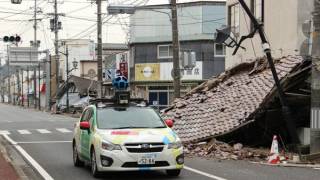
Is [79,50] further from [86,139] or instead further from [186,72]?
[86,139]

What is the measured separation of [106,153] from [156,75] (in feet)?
131

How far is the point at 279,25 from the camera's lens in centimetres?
2762

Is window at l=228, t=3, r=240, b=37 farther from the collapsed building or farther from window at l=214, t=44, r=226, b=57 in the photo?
window at l=214, t=44, r=226, b=57

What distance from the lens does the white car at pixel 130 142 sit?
1228 cm

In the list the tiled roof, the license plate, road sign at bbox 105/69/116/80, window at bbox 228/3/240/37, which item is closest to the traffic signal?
road sign at bbox 105/69/116/80

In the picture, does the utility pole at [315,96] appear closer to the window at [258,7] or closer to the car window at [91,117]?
the car window at [91,117]

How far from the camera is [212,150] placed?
63.3 ft

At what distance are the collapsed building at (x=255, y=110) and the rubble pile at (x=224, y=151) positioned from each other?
0.46 m

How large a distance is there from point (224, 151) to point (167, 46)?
Answer: 111 feet

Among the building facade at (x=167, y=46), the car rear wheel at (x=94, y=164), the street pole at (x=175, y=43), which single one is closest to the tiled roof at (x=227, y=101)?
the street pole at (x=175, y=43)

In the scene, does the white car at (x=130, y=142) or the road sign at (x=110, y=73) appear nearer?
the white car at (x=130, y=142)

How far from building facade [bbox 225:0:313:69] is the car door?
37.1 ft

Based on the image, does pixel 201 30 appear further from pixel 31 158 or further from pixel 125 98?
pixel 125 98

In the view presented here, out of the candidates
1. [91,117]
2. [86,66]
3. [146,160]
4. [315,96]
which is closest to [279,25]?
[315,96]
